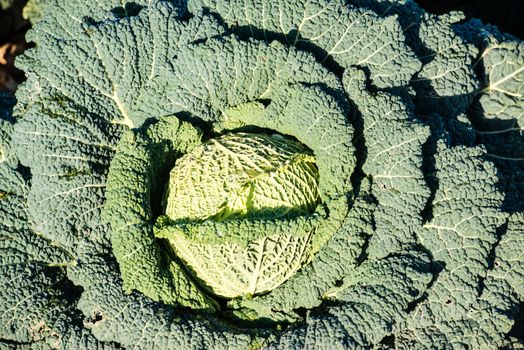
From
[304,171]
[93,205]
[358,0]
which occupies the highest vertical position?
[358,0]

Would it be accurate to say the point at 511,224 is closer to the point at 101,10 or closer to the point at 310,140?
the point at 310,140

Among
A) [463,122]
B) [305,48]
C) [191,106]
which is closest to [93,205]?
[191,106]

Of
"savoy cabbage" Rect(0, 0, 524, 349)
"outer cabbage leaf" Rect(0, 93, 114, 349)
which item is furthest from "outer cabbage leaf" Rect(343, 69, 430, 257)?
"outer cabbage leaf" Rect(0, 93, 114, 349)

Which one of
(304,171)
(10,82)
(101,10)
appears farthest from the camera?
(10,82)

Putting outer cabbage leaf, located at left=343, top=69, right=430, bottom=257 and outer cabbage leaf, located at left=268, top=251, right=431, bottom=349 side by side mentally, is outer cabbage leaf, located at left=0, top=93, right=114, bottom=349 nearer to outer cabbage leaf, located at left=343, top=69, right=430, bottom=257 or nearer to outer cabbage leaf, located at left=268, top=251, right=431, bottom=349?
outer cabbage leaf, located at left=268, top=251, right=431, bottom=349

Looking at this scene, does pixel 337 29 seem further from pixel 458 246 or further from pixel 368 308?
pixel 368 308

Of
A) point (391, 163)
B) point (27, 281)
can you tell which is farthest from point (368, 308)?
point (27, 281)

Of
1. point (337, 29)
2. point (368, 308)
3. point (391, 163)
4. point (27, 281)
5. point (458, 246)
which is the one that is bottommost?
point (27, 281)

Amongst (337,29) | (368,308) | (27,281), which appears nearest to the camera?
(368,308)
